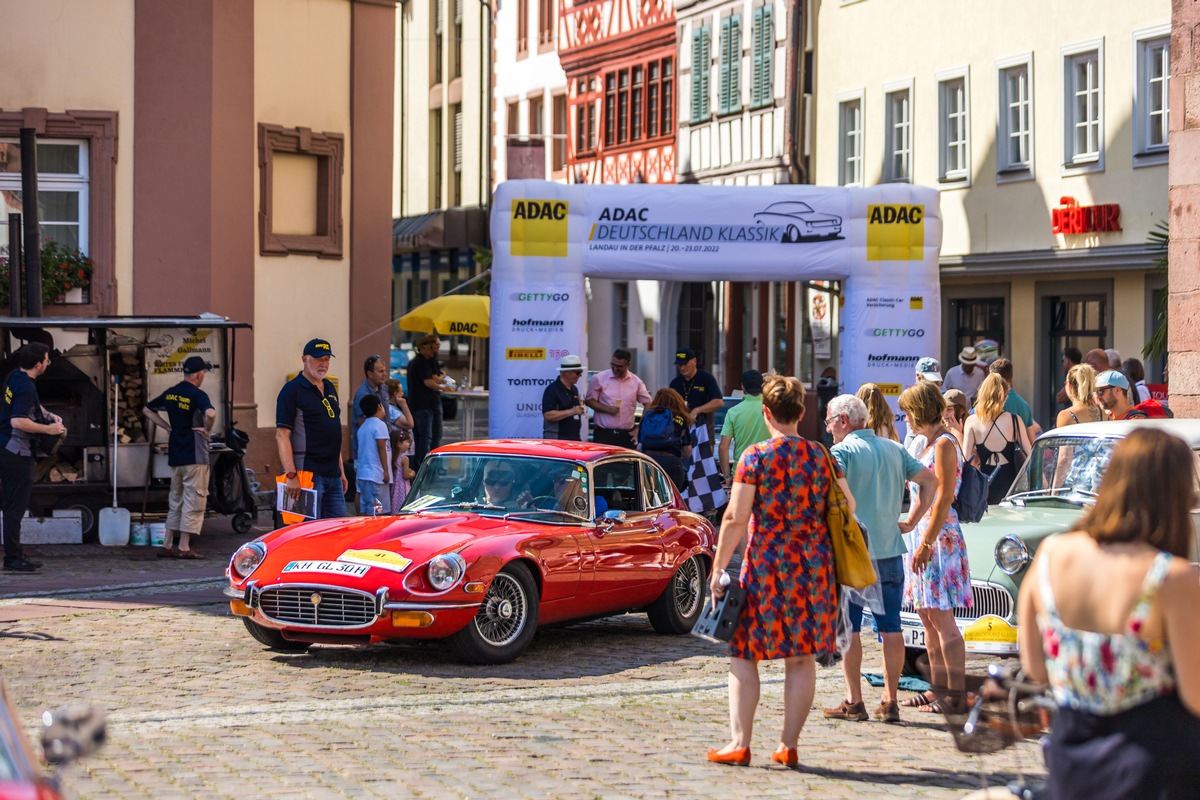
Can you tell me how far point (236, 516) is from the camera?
62.4 ft

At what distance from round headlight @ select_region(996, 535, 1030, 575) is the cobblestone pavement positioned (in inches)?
40.9

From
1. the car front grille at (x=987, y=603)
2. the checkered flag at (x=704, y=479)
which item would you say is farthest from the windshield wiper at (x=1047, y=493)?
the checkered flag at (x=704, y=479)

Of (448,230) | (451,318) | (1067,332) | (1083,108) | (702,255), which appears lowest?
(1067,332)

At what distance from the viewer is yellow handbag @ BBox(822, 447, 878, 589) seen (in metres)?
8.65

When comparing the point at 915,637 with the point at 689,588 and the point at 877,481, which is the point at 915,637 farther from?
the point at 689,588

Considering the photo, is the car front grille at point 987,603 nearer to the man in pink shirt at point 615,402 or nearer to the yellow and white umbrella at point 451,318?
the man in pink shirt at point 615,402

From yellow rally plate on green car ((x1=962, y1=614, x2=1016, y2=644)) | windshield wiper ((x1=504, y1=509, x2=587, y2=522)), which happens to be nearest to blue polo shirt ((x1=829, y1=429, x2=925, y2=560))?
yellow rally plate on green car ((x1=962, y1=614, x2=1016, y2=644))

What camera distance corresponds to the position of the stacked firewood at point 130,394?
19.1 meters

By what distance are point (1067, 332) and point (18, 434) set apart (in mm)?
19094

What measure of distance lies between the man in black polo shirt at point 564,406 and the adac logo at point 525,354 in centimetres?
146

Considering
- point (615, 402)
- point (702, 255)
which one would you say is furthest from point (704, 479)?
point (702, 255)

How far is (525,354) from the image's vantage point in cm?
2125

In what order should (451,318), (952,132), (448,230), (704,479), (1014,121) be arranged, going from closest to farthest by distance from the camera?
(704,479)
(1014,121)
(451,318)
(952,132)
(448,230)

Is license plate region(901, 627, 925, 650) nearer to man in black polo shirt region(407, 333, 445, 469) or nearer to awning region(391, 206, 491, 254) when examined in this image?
man in black polo shirt region(407, 333, 445, 469)
